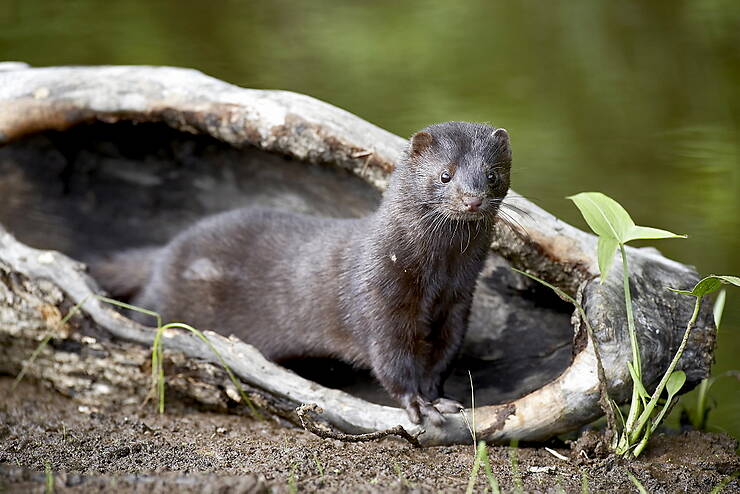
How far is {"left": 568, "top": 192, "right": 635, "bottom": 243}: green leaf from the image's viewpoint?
385 cm

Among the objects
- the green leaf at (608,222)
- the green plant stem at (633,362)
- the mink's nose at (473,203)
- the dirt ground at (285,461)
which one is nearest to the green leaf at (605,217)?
the green leaf at (608,222)

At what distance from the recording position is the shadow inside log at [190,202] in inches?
204

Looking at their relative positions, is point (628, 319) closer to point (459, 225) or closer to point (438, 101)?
point (459, 225)

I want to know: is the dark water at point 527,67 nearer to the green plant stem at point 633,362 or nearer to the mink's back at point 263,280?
the mink's back at point 263,280

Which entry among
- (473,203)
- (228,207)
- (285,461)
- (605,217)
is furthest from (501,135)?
(228,207)

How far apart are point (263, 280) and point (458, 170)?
1.53 meters

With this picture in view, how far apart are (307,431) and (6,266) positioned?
182 centimetres

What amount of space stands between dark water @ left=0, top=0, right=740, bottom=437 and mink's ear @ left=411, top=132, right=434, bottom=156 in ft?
12.3

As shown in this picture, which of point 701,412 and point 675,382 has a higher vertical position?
point 675,382

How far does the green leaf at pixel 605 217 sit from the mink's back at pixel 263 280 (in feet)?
4.41

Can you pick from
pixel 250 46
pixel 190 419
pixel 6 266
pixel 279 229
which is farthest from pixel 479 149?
pixel 250 46

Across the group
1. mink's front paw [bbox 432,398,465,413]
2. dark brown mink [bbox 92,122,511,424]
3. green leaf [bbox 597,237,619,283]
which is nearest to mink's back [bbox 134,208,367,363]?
dark brown mink [bbox 92,122,511,424]

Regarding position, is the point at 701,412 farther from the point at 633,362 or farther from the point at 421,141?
the point at 421,141

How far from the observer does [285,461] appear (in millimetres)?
4027
